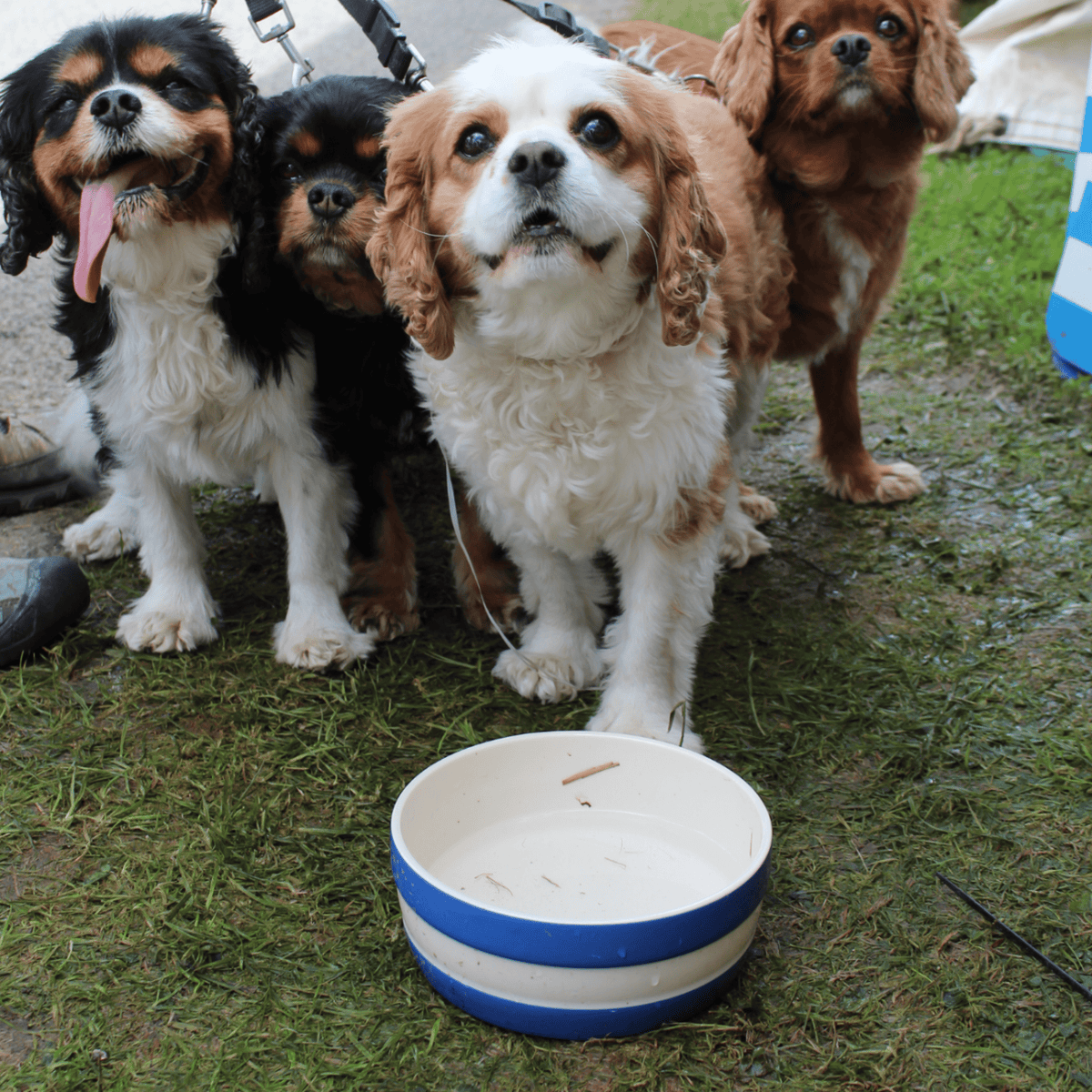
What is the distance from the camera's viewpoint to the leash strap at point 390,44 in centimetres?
286

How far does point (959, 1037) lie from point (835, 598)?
5.31 ft

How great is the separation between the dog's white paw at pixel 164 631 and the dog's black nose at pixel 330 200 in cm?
120

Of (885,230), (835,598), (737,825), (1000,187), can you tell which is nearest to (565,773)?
(737,825)

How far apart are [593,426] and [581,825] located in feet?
2.84

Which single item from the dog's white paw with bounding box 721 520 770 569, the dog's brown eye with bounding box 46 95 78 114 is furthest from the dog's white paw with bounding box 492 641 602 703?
the dog's brown eye with bounding box 46 95 78 114

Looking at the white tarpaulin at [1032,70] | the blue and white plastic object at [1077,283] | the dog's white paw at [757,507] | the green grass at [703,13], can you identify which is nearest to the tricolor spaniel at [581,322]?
the dog's white paw at [757,507]

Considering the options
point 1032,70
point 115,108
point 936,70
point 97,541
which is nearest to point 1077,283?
point 936,70

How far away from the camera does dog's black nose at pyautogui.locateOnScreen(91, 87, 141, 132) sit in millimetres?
2342

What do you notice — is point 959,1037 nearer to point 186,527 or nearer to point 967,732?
point 967,732

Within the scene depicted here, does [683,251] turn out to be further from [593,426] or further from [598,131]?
[593,426]

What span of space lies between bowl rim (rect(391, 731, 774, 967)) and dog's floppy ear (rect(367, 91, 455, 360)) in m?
1.12

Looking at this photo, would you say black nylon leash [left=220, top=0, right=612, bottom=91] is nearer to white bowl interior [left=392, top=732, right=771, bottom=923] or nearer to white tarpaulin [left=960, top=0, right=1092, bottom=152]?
white bowl interior [left=392, top=732, right=771, bottom=923]

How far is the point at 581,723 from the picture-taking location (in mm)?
2758

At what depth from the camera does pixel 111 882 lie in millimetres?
2189
